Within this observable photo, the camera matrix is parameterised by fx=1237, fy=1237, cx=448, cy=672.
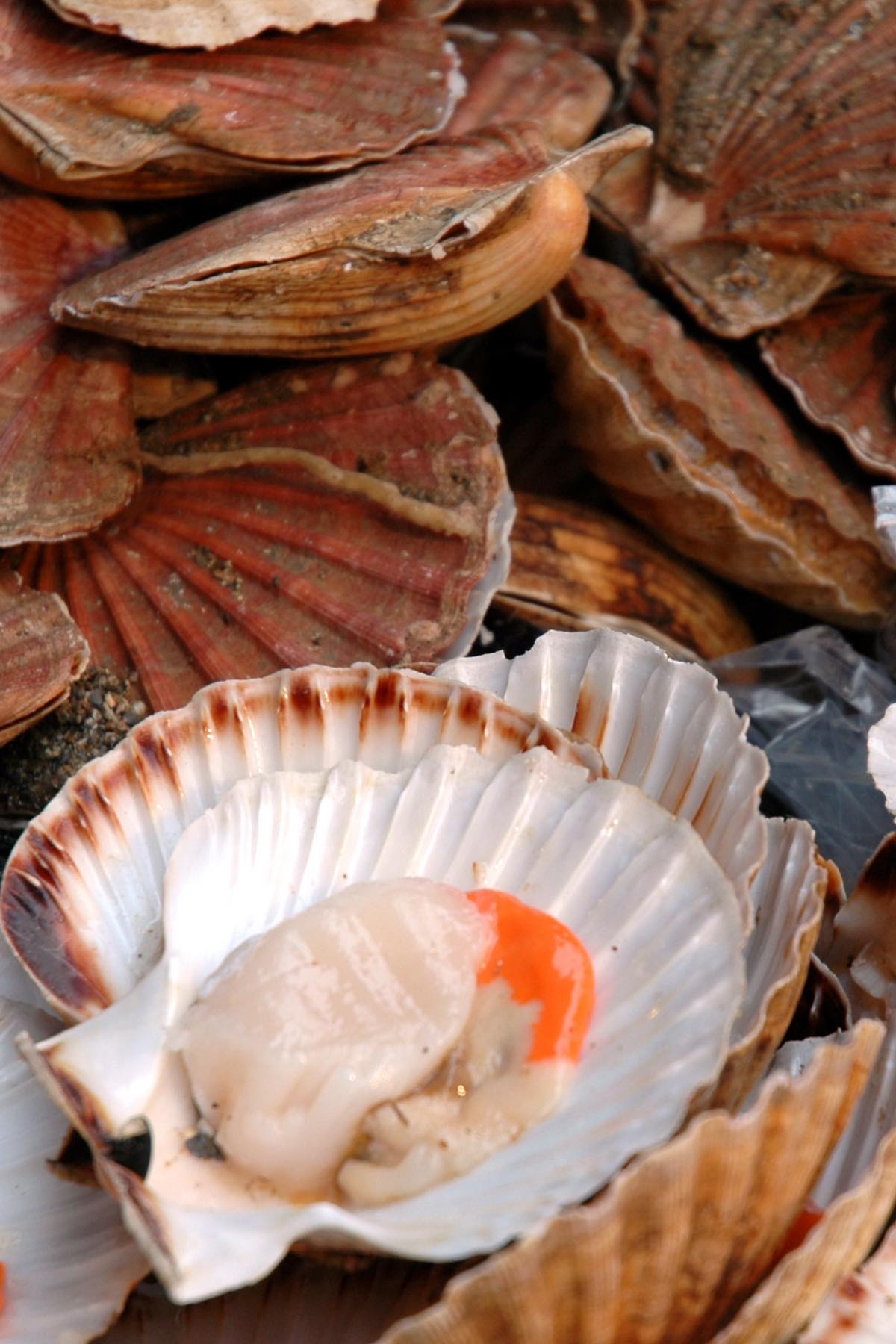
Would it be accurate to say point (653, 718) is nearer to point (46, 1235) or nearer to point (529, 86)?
point (46, 1235)

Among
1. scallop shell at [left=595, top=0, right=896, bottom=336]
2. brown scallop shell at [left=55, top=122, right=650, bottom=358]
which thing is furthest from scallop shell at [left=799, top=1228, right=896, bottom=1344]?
scallop shell at [left=595, top=0, right=896, bottom=336]

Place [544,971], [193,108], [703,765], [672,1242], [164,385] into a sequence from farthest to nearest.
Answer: [164,385]
[193,108]
[703,765]
[544,971]
[672,1242]

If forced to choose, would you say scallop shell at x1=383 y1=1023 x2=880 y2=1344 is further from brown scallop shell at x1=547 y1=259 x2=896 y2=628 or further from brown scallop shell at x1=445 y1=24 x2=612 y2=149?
brown scallop shell at x1=445 y1=24 x2=612 y2=149

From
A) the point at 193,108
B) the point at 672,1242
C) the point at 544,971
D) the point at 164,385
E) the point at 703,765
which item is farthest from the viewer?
the point at 164,385

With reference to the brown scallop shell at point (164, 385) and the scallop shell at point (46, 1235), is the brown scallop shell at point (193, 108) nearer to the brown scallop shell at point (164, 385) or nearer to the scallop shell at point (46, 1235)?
the brown scallop shell at point (164, 385)

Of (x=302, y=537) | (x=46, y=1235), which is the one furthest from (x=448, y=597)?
(x=46, y=1235)

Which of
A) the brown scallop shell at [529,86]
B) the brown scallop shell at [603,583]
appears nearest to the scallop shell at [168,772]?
the brown scallop shell at [603,583]

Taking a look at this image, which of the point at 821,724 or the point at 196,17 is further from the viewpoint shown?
the point at 821,724
